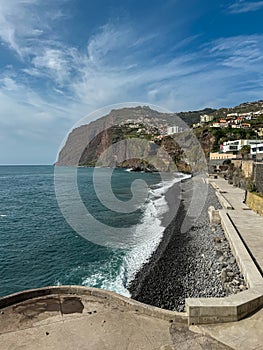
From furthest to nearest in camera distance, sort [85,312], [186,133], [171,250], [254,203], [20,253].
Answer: [186,133], [254,203], [20,253], [171,250], [85,312]

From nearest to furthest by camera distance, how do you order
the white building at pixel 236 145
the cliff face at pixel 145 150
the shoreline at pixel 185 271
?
the shoreline at pixel 185 271
the white building at pixel 236 145
the cliff face at pixel 145 150

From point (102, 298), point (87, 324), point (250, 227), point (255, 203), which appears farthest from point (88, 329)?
point (255, 203)

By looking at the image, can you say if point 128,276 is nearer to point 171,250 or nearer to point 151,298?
point 151,298

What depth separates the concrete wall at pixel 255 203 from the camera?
16000mm

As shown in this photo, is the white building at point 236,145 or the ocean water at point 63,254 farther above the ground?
the white building at point 236,145

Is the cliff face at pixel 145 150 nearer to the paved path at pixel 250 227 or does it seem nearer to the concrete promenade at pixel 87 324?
the paved path at pixel 250 227

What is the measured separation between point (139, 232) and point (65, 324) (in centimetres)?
1494

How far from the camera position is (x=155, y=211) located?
26.7m

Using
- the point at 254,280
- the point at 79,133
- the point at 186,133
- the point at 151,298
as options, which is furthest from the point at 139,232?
the point at 186,133

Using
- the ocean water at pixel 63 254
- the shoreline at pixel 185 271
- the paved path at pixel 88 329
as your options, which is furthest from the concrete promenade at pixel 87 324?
the ocean water at pixel 63 254

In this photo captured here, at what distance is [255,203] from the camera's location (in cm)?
1720

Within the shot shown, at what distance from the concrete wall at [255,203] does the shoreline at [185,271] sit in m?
2.72

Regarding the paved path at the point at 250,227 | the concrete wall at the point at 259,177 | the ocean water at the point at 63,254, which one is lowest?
the ocean water at the point at 63,254

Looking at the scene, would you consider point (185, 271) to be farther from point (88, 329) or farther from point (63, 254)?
point (88, 329)
